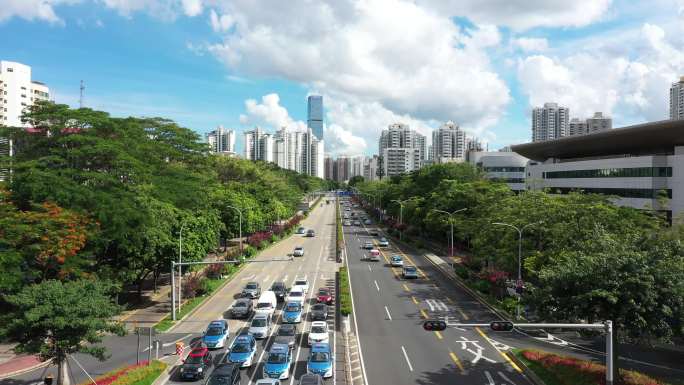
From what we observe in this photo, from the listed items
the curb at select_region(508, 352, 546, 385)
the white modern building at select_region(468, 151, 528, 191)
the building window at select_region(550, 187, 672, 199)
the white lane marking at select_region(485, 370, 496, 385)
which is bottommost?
the white lane marking at select_region(485, 370, 496, 385)

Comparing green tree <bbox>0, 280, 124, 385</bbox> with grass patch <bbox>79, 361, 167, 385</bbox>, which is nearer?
green tree <bbox>0, 280, 124, 385</bbox>

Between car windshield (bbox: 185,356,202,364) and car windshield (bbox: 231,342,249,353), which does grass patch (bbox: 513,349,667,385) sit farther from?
car windshield (bbox: 185,356,202,364)

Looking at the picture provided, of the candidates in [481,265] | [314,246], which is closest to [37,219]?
[481,265]

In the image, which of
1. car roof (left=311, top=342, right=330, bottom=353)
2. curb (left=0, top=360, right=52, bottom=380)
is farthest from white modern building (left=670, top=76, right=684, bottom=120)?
curb (left=0, top=360, right=52, bottom=380)

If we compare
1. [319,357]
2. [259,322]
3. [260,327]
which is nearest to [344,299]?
[259,322]

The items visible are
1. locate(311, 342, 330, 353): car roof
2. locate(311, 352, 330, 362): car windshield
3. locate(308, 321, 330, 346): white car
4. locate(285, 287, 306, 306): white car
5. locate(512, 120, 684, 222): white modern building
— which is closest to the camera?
locate(311, 352, 330, 362): car windshield

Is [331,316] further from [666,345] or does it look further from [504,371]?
[666,345]

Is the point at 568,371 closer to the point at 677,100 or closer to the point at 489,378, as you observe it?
the point at 489,378

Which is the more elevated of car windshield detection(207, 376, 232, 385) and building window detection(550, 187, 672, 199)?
building window detection(550, 187, 672, 199)
